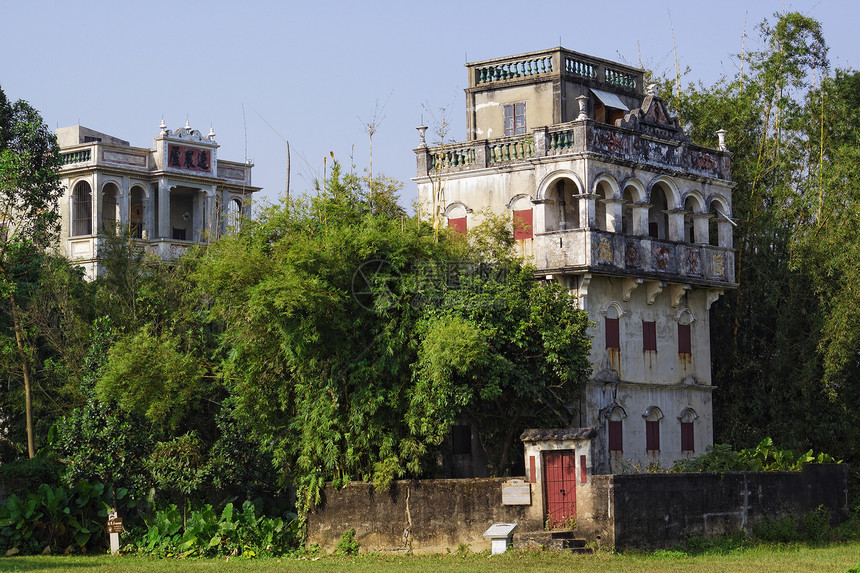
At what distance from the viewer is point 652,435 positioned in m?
36.4

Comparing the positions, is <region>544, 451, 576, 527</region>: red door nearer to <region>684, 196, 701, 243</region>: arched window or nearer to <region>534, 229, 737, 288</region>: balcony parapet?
<region>534, 229, 737, 288</region>: balcony parapet

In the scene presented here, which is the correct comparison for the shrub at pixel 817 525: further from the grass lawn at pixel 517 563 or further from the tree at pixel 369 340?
the tree at pixel 369 340

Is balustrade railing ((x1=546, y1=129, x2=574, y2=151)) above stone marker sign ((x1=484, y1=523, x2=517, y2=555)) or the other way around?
above

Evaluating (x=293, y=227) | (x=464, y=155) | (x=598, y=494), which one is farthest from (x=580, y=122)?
(x=598, y=494)

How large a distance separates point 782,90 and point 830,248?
285 inches

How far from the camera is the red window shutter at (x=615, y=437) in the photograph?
34.9 metres

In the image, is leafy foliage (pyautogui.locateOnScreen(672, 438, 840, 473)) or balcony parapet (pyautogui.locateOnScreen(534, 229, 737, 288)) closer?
leafy foliage (pyautogui.locateOnScreen(672, 438, 840, 473))

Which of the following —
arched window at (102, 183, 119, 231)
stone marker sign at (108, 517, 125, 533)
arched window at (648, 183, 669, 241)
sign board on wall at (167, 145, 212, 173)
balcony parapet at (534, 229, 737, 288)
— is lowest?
stone marker sign at (108, 517, 125, 533)

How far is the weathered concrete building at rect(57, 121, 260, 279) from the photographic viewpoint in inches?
1913

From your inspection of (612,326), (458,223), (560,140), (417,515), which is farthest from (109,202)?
(417,515)

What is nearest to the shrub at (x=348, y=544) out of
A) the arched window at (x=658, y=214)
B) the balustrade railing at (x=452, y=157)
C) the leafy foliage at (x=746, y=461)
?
the leafy foliage at (x=746, y=461)

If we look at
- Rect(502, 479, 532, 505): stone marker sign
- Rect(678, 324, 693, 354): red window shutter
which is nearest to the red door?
Rect(502, 479, 532, 505): stone marker sign

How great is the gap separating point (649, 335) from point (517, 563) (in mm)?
11736

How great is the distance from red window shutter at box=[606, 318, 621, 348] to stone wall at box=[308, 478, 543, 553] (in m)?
7.59
